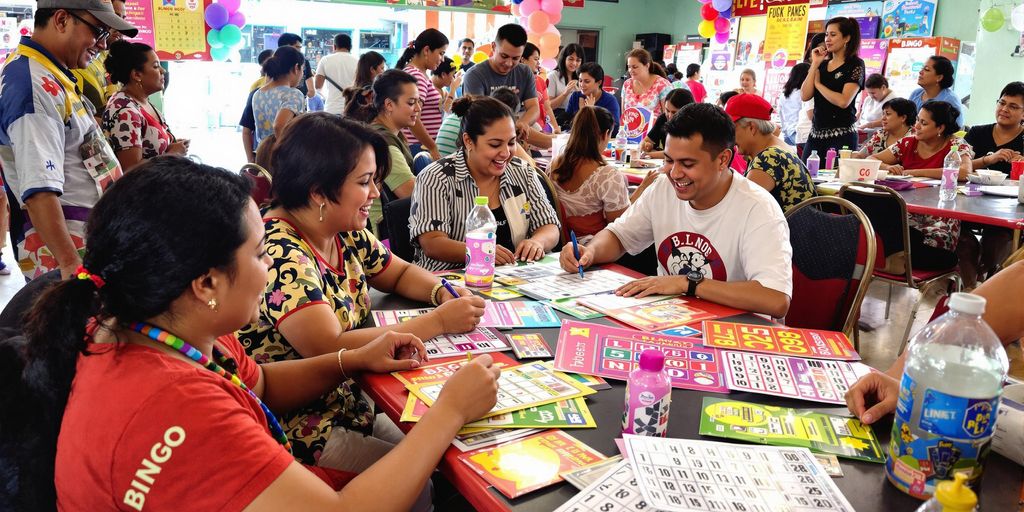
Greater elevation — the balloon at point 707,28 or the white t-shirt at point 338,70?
the balloon at point 707,28

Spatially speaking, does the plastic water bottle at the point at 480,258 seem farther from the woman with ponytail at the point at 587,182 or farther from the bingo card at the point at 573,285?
the woman with ponytail at the point at 587,182

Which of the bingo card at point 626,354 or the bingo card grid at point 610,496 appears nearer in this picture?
the bingo card grid at point 610,496

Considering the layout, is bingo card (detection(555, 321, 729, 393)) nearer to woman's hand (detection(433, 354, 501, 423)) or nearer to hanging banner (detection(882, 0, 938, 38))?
woman's hand (detection(433, 354, 501, 423))

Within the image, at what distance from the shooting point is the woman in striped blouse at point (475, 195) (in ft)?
8.79

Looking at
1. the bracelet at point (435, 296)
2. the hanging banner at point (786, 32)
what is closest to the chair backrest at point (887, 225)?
the bracelet at point (435, 296)

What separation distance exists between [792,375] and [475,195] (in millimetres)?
1625

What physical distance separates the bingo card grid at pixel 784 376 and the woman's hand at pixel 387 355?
2.22ft

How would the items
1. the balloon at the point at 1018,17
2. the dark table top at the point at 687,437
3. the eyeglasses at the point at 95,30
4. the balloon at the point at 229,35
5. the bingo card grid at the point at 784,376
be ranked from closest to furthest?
the dark table top at the point at 687,437 → the bingo card grid at the point at 784,376 → the eyeglasses at the point at 95,30 → the balloon at the point at 1018,17 → the balloon at the point at 229,35

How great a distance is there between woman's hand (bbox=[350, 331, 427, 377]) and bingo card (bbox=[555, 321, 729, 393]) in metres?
0.32

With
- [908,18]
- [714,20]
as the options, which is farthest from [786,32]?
[908,18]

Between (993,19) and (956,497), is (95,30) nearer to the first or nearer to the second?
(956,497)

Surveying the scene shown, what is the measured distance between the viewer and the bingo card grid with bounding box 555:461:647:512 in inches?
38.1

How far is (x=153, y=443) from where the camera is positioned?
876 mm

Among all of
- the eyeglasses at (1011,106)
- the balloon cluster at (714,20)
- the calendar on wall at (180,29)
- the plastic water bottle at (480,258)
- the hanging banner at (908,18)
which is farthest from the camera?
the balloon cluster at (714,20)
